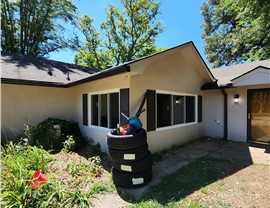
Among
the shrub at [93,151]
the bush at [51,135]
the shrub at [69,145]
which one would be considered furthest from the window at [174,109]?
the bush at [51,135]

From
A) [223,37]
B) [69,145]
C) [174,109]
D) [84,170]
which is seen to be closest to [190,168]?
[84,170]

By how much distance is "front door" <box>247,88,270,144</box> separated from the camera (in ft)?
25.4

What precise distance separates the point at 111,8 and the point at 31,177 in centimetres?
2557

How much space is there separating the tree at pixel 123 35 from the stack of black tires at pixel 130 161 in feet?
68.9

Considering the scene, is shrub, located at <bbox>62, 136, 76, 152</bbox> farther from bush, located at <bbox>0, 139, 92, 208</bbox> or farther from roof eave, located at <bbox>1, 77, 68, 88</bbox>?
bush, located at <bbox>0, 139, 92, 208</bbox>

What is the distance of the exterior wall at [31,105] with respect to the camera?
725 cm

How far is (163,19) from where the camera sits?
82.5 ft

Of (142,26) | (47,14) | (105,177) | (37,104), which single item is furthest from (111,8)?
(105,177)

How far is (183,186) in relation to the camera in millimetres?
4117

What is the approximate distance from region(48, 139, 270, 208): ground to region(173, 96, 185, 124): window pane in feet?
3.73

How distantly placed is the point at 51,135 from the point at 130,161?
419 centimetres

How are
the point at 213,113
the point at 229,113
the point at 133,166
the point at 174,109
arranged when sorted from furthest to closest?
the point at 213,113 → the point at 229,113 → the point at 174,109 → the point at 133,166

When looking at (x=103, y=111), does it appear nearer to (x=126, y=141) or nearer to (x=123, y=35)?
(x=126, y=141)

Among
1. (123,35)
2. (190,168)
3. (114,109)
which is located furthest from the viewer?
(123,35)
